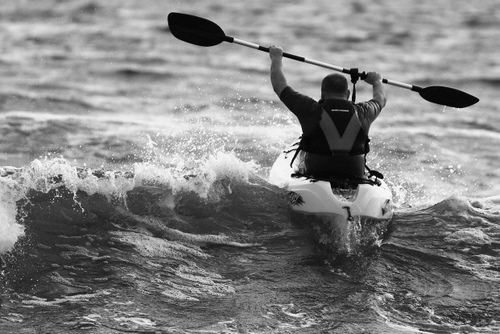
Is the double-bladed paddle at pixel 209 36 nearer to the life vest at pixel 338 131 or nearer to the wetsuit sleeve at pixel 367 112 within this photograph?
the wetsuit sleeve at pixel 367 112

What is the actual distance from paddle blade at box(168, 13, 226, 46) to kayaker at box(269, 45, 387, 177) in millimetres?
1596

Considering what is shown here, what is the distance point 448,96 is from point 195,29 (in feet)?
9.33

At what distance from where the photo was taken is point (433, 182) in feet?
37.9

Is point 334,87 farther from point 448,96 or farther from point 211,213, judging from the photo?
point 448,96

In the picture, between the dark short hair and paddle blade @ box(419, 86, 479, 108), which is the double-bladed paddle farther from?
the dark short hair

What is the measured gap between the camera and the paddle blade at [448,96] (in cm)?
962

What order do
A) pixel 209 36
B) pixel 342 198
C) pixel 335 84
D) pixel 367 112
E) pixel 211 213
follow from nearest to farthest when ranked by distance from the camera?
pixel 342 198 < pixel 335 84 < pixel 367 112 < pixel 211 213 < pixel 209 36

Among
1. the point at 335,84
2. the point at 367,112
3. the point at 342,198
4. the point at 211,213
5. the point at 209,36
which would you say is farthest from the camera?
the point at 209,36

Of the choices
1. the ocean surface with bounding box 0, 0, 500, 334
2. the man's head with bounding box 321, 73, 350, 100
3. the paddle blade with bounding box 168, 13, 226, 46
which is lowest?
the ocean surface with bounding box 0, 0, 500, 334

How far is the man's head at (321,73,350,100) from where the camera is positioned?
8180 millimetres

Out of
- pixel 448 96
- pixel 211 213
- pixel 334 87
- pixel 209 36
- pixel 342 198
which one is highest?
pixel 209 36

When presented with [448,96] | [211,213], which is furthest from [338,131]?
[448,96]

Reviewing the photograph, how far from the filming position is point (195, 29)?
9.73m

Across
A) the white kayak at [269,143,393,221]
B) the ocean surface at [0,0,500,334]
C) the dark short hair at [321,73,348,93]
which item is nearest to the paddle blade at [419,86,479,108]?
the ocean surface at [0,0,500,334]
